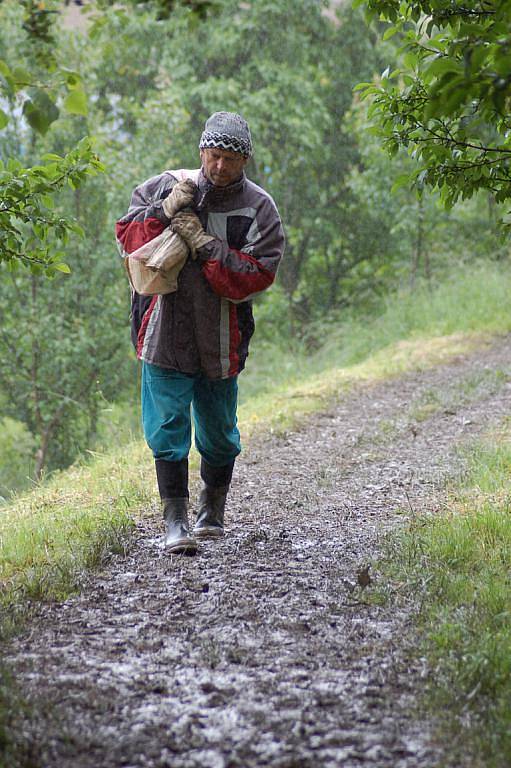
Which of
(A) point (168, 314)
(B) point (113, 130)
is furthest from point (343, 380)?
(B) point (113, 130)

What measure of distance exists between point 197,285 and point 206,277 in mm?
86

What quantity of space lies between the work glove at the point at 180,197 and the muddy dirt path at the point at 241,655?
164cm

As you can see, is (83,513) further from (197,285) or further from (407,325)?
(407,325)

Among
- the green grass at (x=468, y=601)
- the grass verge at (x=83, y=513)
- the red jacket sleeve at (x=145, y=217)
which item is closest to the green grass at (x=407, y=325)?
the grass verge at (x=83, y=513)

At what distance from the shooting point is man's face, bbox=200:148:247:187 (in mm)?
4168

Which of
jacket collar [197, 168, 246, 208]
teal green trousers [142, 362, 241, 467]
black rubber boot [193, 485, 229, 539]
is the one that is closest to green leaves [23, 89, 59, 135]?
jacket collar [197, 168, 246, 208]

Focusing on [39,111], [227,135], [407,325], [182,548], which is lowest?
[182,548]

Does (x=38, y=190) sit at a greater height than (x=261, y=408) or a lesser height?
greater

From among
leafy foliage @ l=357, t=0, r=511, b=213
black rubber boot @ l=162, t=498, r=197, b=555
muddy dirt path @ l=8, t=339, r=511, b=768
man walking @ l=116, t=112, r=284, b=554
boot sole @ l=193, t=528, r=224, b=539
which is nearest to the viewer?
muddy dirt path @ l=8, t=339, r=511, b=768

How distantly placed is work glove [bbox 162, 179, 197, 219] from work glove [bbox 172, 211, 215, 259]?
0.11 feet

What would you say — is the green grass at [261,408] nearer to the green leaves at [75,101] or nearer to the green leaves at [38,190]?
the green leaves at [38,190]

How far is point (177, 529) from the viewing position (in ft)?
14.3

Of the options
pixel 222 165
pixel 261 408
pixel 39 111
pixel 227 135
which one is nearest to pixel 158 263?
pixel 222 165

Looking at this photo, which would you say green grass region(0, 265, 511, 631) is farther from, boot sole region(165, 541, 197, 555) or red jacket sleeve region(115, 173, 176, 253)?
red jacket sleeve region(115, 173, 176, 253)
